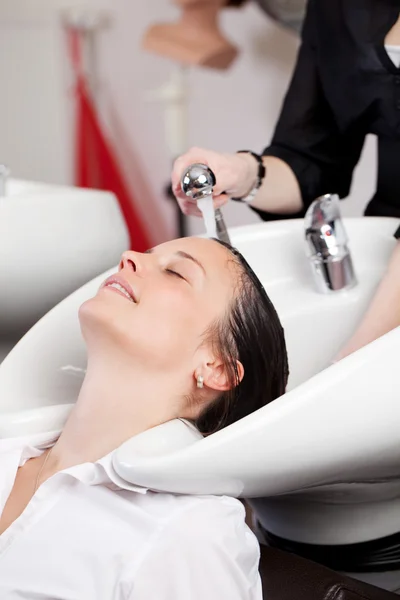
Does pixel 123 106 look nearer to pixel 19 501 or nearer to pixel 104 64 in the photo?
pixel 104 64

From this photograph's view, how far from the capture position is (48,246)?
1.26m

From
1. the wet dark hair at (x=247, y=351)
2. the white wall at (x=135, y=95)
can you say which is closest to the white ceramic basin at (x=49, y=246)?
the wet dark hair at (x=247, y=351)

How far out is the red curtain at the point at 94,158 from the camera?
9.51ft

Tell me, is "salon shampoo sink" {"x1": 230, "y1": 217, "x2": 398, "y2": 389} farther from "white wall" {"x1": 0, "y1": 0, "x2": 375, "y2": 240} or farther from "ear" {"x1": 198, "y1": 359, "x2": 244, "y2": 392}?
"white wall" {"x1": 0, "y1": 0, "x2": 375, "y2": 240}

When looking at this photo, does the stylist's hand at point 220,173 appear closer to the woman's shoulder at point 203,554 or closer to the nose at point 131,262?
the nose at point 131,262

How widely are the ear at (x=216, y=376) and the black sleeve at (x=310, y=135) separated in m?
0.45

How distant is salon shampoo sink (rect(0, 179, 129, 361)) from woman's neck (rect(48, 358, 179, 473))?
0.30m

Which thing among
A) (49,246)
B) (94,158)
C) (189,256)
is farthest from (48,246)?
(94,158)

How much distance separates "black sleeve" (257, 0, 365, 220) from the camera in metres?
1.36

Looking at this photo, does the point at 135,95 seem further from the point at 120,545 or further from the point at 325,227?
the point at 120,545

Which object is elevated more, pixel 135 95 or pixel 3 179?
pixel 3 179

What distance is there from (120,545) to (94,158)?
2.19m

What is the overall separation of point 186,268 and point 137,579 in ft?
1.21

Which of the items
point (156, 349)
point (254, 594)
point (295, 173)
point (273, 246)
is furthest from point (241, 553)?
point (295, 173)
